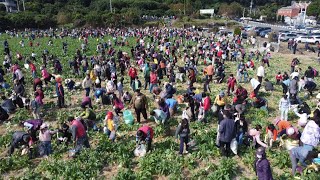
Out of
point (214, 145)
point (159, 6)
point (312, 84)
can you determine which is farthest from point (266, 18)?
point (214, 145)

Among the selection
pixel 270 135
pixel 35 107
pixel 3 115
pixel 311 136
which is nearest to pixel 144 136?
pixel 270 135

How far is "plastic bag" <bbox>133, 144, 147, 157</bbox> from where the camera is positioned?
31.9ft

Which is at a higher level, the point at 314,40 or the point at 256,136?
the point at 314,40

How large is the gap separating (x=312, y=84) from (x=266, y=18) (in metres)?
82.0

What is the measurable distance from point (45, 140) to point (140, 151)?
116 inches

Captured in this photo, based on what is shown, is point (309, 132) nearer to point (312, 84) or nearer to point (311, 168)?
point (311, 168)

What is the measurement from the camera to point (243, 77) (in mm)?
20062

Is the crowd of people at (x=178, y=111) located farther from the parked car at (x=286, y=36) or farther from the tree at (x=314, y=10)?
the tree at (x=314, y=10)

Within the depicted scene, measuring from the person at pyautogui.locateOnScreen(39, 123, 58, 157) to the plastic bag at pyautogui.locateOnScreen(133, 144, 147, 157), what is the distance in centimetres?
273

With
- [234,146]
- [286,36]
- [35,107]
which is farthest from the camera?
[286,36]

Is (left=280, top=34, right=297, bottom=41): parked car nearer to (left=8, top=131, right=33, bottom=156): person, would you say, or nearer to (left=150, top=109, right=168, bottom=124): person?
(left=150, top=109, right=168, bottom=124): person

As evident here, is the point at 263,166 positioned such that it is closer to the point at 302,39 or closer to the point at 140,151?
the point at 140,151

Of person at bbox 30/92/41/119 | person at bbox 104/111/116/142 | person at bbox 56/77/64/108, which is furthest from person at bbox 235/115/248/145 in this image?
person at bbox 56/77/64/108

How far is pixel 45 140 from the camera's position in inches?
373
